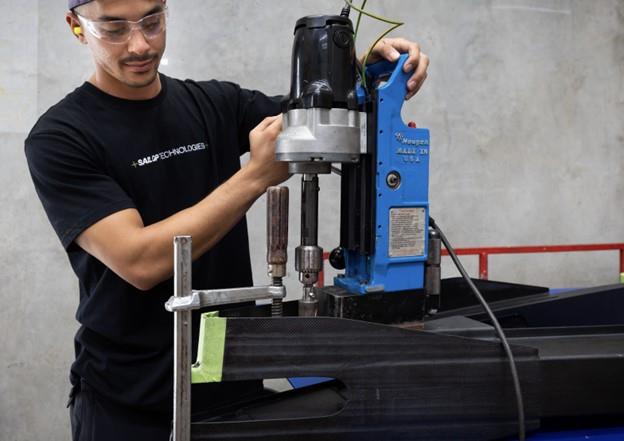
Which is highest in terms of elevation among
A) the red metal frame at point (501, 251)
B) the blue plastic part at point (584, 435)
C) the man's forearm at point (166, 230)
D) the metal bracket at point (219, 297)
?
the man's forearm at point (166, 230)

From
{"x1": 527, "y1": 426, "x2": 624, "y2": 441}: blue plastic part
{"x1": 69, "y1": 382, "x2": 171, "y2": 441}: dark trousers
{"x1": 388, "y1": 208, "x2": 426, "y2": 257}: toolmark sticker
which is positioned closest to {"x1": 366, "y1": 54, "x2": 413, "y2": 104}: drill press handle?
{"x1": 388, "y1": 208, "x2": 426, "y2": 257}: toolmark sticker

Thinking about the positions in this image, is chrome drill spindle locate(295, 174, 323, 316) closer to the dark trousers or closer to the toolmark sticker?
the toolmark sticker

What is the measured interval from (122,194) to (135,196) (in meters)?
0.10

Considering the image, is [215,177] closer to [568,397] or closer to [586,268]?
[568,397]

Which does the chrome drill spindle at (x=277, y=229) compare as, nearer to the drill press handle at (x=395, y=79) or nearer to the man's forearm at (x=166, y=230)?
the man's forearm at (x=166, y=230)

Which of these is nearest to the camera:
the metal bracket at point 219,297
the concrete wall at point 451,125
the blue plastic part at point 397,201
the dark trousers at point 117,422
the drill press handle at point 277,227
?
the metal bracket at point 219,297

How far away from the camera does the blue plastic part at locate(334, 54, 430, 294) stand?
841 mm

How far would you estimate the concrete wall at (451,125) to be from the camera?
2238mm

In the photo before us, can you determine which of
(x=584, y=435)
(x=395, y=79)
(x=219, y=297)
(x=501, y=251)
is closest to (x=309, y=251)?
(x=219, y=297)

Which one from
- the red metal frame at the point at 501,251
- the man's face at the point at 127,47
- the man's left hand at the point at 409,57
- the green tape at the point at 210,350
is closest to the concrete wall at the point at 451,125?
the red metal frame at the point at 501,251

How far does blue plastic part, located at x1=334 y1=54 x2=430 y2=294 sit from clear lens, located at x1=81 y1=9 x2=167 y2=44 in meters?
0.43

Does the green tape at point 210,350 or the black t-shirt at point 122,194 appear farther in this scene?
the black t-shirt at point 122,194

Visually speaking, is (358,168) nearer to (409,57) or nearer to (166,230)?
(409,57)

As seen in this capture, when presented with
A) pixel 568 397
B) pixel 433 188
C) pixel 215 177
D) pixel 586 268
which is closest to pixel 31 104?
pixel 215 177
